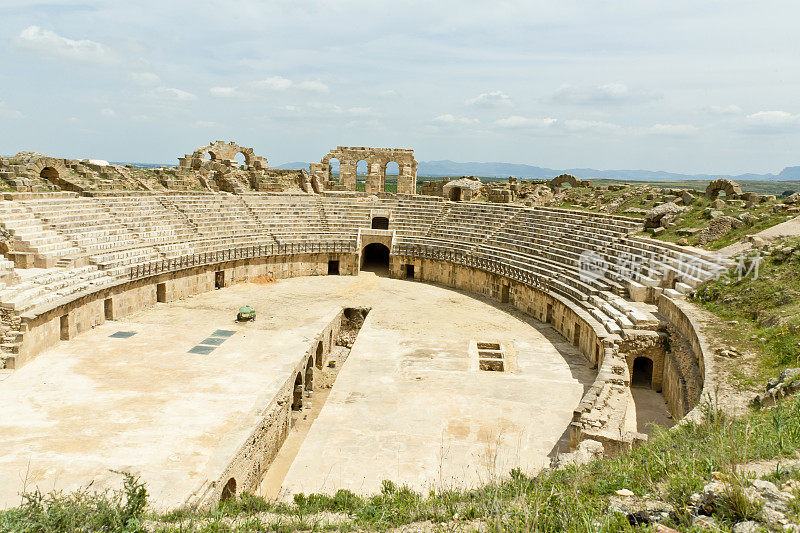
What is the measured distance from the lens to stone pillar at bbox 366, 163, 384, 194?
35.7m

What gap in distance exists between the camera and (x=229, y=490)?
10258 mm

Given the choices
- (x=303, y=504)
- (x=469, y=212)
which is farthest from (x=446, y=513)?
(x=469, y=212)

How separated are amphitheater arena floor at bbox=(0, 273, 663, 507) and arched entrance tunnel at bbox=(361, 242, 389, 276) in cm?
1137

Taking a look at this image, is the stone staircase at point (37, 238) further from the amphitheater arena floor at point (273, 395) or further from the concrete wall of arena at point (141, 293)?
the amphitheater arena floor at point (273, 395)

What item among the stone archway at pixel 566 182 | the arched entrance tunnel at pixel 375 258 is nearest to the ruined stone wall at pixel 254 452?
the arched entrance tunnel at pixel 375 258

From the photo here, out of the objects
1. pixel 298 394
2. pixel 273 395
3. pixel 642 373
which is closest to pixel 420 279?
pixel 298 394

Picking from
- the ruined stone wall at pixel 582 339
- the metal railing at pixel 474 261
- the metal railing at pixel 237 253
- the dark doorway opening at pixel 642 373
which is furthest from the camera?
the metal railing at pixel 474 261

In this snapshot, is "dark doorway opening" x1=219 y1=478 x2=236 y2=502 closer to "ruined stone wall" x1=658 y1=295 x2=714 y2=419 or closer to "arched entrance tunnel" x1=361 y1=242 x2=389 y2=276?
"ruined stone wall" x1=658 y1=295 x2=714 y2=419

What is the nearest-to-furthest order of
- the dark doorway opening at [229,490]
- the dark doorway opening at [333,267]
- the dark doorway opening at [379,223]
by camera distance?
the dark doorway opening at [229,490]
the dark doorway opening at [333,267]
the dark doorway opening at [379,223]

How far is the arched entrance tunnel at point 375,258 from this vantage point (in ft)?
106

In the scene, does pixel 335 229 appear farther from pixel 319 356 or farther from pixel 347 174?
pixel 319 356

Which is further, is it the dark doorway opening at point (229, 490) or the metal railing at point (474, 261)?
the metal railing at point (474, 261)

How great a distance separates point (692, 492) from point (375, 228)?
28.4m

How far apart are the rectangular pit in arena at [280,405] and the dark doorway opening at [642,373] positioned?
131 centimetres
